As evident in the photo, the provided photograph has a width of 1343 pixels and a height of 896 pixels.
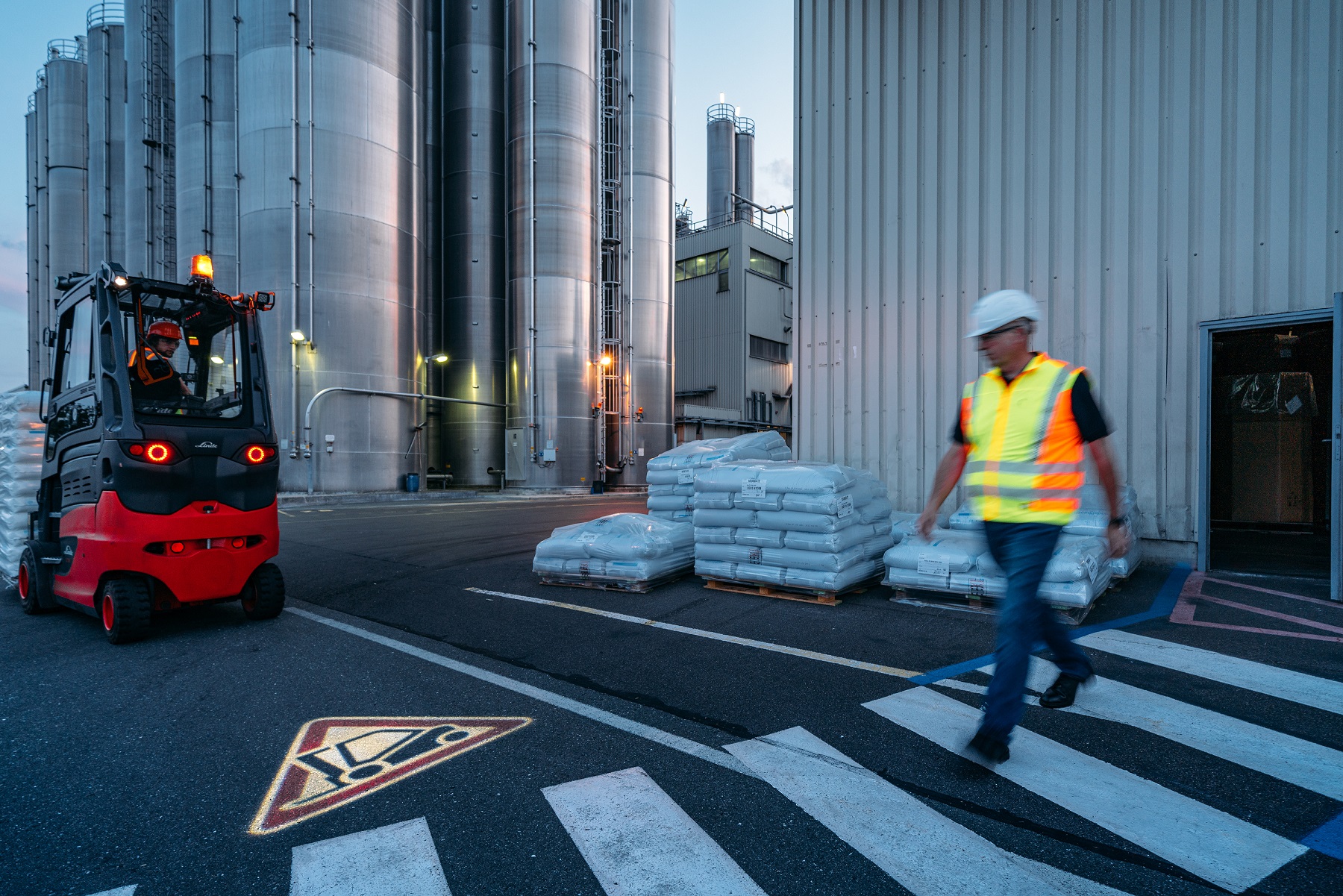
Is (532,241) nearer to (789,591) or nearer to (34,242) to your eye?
(789,591)

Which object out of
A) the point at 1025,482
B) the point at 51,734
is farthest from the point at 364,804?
the point at 1025,482

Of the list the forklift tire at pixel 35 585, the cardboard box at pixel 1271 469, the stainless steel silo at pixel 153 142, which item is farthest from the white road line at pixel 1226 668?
the stainless steel silo at pixel 153 142

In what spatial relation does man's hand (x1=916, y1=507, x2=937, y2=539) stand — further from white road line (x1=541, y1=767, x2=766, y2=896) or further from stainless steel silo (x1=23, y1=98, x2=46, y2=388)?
stainless steel silo (x1=23, y1=98, x2=46, y2=388)

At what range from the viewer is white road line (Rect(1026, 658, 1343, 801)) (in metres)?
2.97

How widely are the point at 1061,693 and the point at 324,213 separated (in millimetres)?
24241

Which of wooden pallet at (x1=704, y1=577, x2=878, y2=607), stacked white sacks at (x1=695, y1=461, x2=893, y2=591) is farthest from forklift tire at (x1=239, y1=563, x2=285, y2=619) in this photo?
wooden pallet at (x1=704, y1=577, x2=878, y2=607)

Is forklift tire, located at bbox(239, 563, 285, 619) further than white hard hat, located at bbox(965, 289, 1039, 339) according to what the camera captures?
Yes

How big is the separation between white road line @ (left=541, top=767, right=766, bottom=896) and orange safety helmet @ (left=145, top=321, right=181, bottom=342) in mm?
5270

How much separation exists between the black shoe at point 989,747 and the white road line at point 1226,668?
7.15 ft

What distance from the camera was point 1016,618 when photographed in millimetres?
2973

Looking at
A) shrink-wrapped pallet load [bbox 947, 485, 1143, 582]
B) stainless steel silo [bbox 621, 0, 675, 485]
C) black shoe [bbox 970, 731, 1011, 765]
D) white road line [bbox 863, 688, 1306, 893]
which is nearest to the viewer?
white road line [bbox 863, 688, 1306, 893]

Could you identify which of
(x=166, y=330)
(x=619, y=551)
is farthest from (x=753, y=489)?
(x=166, y=330)

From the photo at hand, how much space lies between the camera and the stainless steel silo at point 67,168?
36594 millimetres

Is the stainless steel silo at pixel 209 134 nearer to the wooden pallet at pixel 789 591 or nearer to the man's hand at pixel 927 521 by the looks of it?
the wooden pallet at pixel 789 591
